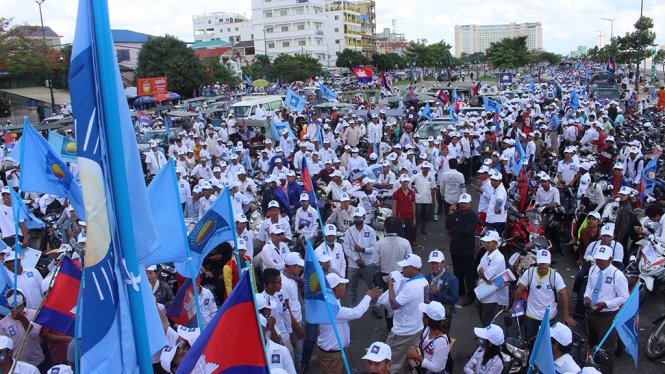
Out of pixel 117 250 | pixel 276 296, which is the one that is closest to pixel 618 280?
pixel 276 296

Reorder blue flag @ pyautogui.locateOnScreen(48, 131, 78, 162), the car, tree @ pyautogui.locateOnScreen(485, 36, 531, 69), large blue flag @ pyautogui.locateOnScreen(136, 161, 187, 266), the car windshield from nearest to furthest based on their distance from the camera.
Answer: large blue flag @ pyautogui.locateOnScreen(136, 161, 187, 266)
blue flag @ pyautogui.locateOnScreen(48, 131, 78, 162)
the car
the car windshield
tree @ pyautogui.locateOnScreen(485, 36, 531, 69)

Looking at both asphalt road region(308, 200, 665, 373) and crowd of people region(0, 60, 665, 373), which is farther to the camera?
asphalt road region(308, 200, 665, 373)

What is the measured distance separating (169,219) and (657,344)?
5665 mm

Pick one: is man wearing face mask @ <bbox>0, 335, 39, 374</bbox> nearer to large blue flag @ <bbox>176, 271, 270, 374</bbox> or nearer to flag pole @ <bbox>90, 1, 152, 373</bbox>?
large blue flag @ <bbox>176, 271, 270, 374</bbox>

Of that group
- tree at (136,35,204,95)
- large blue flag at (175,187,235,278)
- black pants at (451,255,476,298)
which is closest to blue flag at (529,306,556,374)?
large blue flag at (175,187,235,278)

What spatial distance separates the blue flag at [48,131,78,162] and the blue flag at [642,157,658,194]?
1157 cm

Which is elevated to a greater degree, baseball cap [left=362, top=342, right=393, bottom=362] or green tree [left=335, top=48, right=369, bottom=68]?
green tree [left=335, top=48, right=369, bottom=68]

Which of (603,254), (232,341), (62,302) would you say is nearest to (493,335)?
(603,254)

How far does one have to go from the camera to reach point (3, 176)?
15414 mm

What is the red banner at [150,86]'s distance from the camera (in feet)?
118

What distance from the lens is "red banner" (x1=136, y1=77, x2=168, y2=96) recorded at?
118ft

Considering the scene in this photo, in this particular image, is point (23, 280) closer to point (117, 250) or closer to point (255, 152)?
point (117, 250)

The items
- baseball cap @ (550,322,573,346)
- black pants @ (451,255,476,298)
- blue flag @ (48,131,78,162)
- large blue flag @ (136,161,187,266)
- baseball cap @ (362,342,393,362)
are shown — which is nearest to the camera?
baseball cap @ (362,342,393,362)

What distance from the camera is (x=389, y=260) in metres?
7.36
